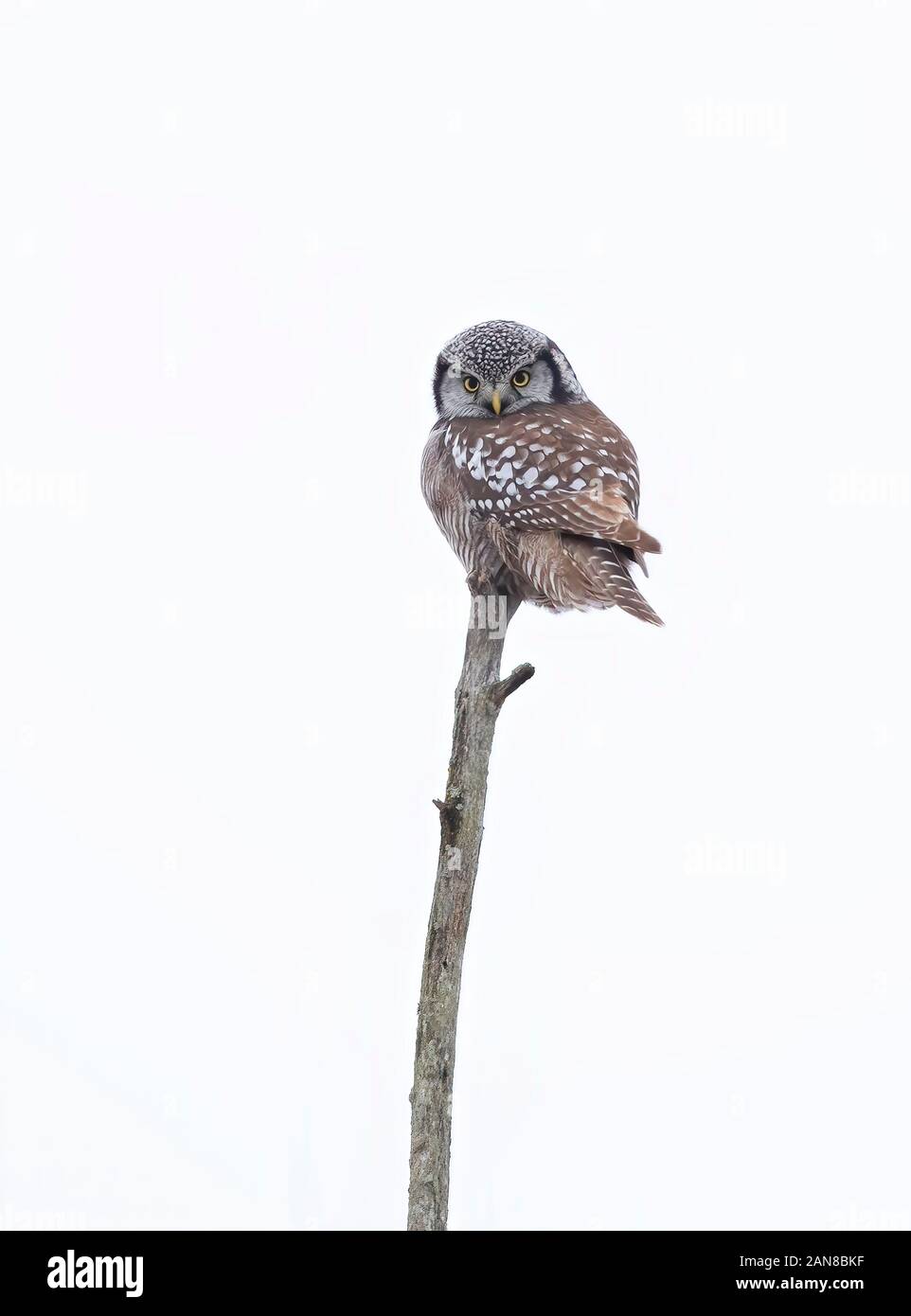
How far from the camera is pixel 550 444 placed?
4.23 meters

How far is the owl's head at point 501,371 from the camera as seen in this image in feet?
15.0

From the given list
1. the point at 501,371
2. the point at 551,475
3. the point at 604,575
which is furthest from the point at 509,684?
the point at 501,371

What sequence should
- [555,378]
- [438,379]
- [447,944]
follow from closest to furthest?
[447,944] → [555,378] → [438,379]

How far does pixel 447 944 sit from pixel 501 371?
6.63ft

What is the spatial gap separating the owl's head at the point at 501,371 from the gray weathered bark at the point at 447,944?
3.81ft

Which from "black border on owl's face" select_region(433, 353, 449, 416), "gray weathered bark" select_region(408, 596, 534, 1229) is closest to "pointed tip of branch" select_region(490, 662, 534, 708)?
"gray weathered bark" select_region(408, 596, 534, 1229)

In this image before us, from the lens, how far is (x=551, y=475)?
Answer: 4141mm

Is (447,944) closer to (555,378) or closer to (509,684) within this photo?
(509,684)

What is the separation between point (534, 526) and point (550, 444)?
307mm

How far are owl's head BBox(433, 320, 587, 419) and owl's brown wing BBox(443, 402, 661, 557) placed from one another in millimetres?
159

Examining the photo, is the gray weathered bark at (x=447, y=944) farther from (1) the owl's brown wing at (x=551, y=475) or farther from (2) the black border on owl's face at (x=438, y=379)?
(2) the black border on owl's face at (x=438, y=379)
